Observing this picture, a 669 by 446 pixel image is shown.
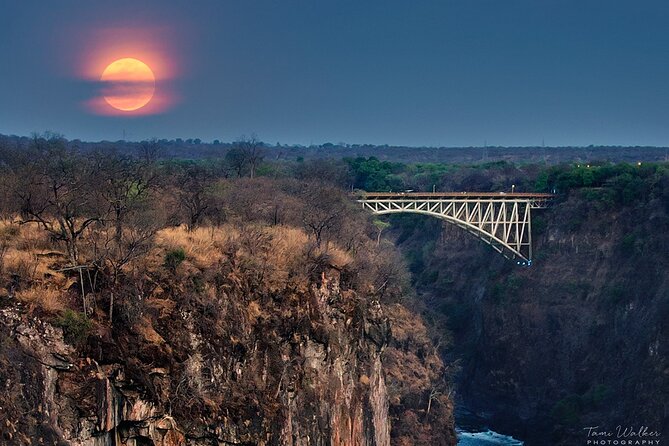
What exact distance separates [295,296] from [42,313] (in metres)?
11.4

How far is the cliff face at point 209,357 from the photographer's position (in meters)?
25.0

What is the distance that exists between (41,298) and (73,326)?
3.96ft

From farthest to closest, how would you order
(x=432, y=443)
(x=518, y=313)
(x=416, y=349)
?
(x=518, y=313) → (x=416, y=349) → (x=432, y=443)

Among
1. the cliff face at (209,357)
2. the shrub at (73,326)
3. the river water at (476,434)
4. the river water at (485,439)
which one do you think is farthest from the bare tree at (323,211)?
the river water at (476,434)

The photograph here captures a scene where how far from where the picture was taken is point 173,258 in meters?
31.0

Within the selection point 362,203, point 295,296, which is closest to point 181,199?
point 295,296

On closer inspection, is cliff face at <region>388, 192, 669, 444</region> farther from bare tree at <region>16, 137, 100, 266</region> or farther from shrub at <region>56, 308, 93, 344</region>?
shrub at <region>56, 308, 93, 344</region>

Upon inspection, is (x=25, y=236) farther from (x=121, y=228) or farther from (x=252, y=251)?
(x=252, y=251)

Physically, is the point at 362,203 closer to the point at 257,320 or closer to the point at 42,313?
the point at 257,320

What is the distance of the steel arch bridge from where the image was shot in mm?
76375

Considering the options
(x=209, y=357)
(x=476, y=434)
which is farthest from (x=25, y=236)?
(x=476, y=434)

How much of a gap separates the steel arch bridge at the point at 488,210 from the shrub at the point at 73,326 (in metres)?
47.7

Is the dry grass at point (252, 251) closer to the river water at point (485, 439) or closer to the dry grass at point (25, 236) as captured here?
the dry grass at point (25, 236)

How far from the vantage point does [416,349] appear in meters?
68.4
